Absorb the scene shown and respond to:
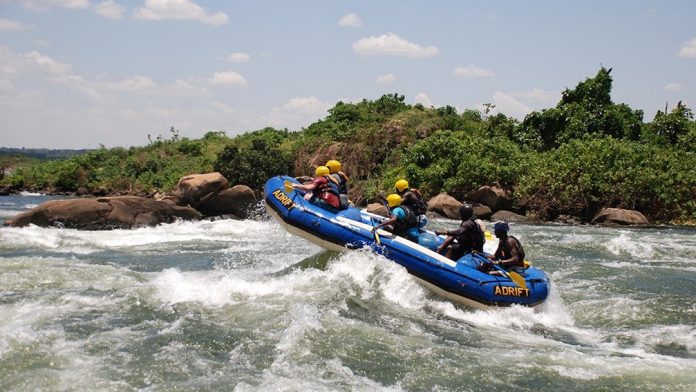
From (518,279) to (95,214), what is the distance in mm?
11720

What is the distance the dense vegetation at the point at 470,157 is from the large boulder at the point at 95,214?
26.4 feet

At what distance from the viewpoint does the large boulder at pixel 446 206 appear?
74.9 feet

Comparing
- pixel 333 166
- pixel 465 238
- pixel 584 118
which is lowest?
pixel 465 238

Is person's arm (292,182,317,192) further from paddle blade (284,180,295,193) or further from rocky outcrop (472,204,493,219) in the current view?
rocky outcrop (472,204,493,219)

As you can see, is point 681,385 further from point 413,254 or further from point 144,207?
point 144,207

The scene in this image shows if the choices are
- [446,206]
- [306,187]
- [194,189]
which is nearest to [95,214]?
[194,189]

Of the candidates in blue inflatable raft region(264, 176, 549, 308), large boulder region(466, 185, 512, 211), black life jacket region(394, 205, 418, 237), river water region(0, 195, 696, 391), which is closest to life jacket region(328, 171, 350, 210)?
blue inflatable raft region(264, 176, 549, 308)

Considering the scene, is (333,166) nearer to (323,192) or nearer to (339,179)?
(339,179)

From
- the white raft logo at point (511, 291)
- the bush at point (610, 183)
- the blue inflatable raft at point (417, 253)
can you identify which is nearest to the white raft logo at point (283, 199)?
the blue inflatable raft at point (417, 253)

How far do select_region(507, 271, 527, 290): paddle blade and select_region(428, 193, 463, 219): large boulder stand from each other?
1365 cm

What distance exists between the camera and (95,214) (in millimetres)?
16641

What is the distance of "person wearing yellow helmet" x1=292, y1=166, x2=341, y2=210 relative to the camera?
11172mm

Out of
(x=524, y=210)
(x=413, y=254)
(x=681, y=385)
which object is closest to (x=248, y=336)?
(x=413, y=254)

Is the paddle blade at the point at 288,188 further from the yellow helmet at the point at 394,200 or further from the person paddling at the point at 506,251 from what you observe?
the person paddling at the point at 506,251
